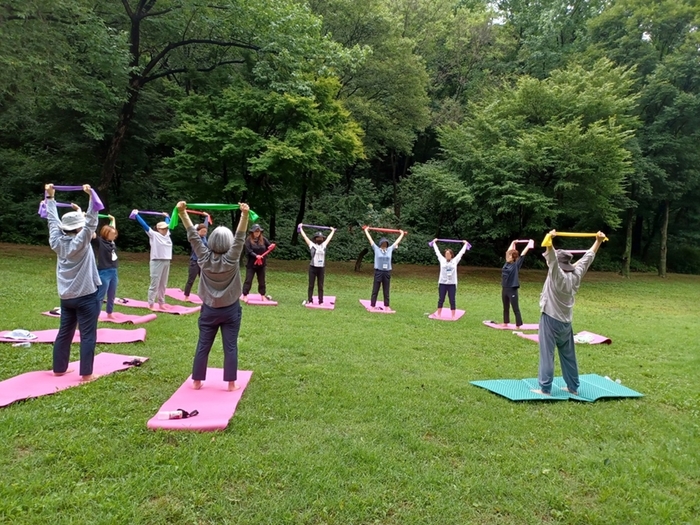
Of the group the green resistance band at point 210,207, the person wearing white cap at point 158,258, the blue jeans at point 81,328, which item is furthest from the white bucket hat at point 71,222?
the person wearing white cap at point 158,258

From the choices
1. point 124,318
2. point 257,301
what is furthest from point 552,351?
point 257,301

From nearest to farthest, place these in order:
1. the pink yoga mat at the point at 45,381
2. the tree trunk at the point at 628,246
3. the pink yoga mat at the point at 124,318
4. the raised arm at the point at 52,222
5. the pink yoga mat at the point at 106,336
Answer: the pink yoga mat at the point at 45,381 → the raised arm at the point at 52,222 → the pink yoga mat at the point at 106,336 → the pink yoga mat at the point at 124,318 → the tree trunk at the point at 628,246

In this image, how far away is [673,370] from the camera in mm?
7012

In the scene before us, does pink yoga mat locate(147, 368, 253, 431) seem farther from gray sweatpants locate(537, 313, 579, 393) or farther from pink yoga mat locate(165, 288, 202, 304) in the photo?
pink yoga mat locate(165, 288, 202, 304)

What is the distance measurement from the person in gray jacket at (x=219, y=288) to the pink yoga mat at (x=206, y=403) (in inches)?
5.6

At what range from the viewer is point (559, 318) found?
5.44 metres

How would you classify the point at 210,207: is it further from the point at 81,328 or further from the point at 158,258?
the point at 158,258

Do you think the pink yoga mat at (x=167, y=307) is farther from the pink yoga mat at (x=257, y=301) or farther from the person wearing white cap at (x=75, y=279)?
the person wearing white cap at (x=75, y=279)

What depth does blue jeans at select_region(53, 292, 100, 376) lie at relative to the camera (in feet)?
16.3

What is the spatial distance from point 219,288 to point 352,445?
2133 mm

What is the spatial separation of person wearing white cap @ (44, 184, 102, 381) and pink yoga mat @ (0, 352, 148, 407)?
0.14m

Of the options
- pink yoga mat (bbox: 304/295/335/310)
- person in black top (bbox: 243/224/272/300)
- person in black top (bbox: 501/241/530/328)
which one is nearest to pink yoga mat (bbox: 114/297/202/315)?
person in black top (bbox: 243/224/272/300)

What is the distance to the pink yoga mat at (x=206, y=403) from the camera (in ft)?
13.0

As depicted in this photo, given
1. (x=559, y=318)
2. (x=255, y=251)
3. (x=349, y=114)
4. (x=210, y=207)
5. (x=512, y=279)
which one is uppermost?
(x=349, y=114)
